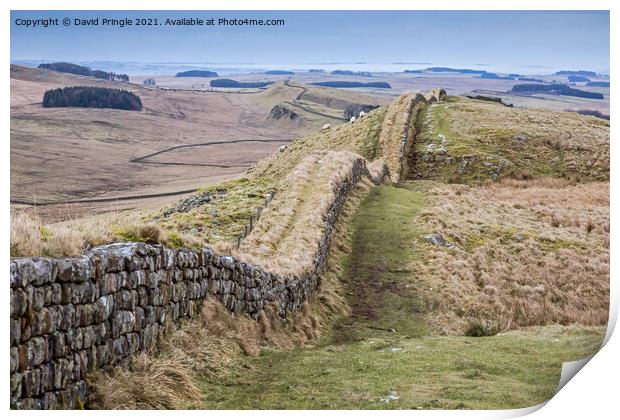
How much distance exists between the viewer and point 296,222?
2477 cm

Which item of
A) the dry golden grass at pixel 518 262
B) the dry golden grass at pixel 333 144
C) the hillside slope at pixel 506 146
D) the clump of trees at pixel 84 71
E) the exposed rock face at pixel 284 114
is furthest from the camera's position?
the exposed rock face at pixel 284 114

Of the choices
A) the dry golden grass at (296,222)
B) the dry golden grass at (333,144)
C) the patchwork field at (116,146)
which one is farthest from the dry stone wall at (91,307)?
the dry golden grass at (333,144)

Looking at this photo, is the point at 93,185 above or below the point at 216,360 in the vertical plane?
above

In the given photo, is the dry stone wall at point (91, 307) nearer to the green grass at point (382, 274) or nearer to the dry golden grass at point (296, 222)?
the dry golden grass at point (296, 222)

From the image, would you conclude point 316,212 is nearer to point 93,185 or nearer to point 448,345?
point 93,185

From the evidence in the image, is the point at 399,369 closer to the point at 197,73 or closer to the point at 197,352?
the point at 197,352

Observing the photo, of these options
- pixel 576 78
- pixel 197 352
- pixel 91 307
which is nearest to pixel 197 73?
pixel 197 352

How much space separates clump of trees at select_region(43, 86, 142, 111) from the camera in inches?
762

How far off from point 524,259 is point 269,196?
9.74 m

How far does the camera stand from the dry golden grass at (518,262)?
70.5ft

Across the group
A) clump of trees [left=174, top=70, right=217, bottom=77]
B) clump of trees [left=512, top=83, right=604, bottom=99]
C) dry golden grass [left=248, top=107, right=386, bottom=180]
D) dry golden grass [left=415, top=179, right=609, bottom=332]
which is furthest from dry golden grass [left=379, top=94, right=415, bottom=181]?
clump of trees [left=174, top=70, right=217, bottom=77]

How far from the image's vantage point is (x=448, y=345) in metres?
15.9

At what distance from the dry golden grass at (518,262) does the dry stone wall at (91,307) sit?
29.0ft
